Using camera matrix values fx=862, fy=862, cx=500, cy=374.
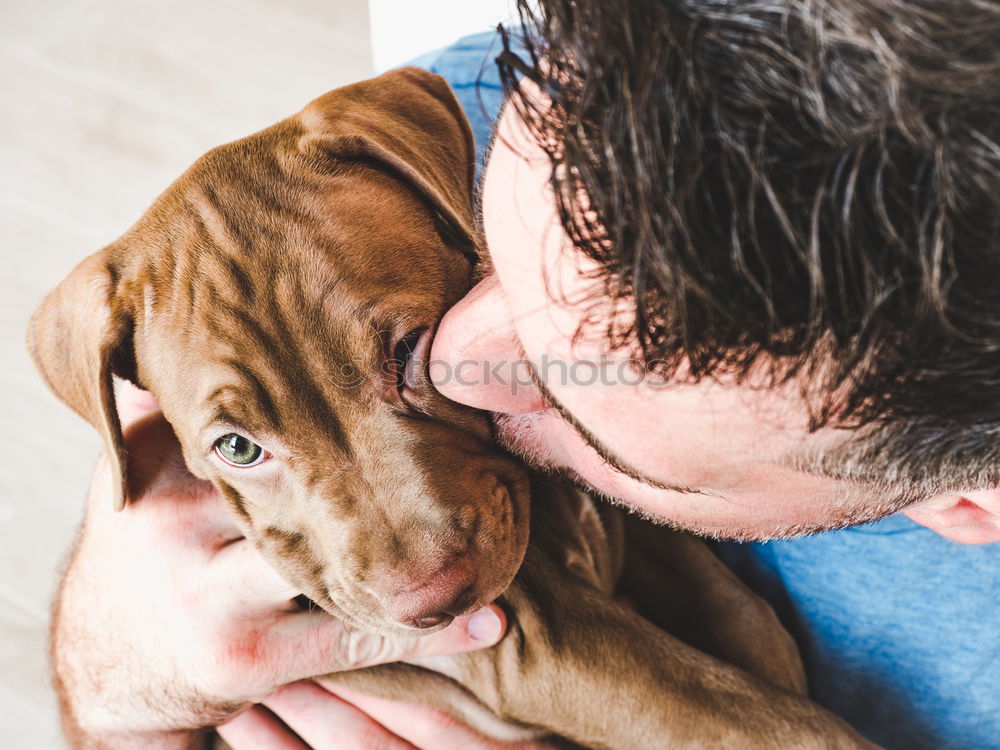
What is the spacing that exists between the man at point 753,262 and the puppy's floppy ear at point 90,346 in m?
0.73

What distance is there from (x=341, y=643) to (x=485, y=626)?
0.34 meters

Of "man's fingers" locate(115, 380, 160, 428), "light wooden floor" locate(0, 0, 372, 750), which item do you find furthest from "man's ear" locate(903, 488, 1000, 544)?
"light wooden floor" locate(0, 0, 372, 750)

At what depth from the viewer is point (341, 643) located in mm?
2004

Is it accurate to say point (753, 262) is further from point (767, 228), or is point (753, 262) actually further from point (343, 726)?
point (343, 726)

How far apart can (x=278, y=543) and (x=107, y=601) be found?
2.22 feet

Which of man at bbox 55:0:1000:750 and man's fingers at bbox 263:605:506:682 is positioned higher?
man at bbox 55:0:1000:750

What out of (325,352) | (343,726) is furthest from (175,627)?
(325,352)

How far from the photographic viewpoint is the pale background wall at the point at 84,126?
357 cm

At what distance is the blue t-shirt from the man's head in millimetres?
1012

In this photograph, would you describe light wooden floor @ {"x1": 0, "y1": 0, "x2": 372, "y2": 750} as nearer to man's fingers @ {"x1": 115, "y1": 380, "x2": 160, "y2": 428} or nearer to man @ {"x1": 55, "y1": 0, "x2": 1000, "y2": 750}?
man's fingers @ {"x1": 115, "y1": 380, "x2": 160, "y2": 428}

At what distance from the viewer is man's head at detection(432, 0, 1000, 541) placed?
33.6 inches

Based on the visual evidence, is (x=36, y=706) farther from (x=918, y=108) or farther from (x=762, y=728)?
(x=918, y=108)

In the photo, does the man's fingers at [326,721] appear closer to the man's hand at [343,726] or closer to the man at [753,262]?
the man's hand at [343,726]

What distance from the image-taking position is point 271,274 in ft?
5.56
